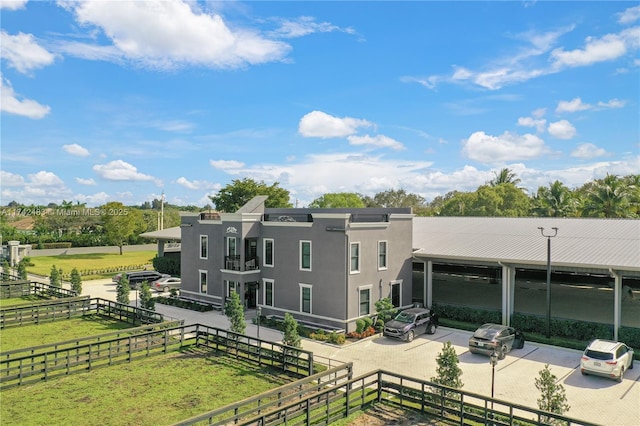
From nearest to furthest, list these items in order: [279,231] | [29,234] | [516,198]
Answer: [279,231]
[516,198]
[29,234]

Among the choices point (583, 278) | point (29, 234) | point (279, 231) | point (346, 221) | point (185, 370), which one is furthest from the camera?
point (29, 234)

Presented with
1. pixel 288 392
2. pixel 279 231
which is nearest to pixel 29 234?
pixel 279 231

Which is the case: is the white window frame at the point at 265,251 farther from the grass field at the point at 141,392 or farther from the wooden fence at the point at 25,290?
the wooden fence at the point at 25,290

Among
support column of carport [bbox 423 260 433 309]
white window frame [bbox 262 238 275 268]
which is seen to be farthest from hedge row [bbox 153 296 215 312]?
support column of carport [bbox 423 260 433 309]

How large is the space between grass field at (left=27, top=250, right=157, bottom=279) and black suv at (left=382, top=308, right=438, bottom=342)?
117ft

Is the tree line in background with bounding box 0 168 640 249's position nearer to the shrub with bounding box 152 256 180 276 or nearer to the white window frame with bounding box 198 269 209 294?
the shrub with bounding box 152 256 180 276

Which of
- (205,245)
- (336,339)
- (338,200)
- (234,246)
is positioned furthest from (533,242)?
(338,200)

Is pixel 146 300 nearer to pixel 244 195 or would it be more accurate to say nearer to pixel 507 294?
pixel 507 294

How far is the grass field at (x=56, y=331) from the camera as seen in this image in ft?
74.1

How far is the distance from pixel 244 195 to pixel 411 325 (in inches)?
1830

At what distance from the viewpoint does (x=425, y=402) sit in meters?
14.0

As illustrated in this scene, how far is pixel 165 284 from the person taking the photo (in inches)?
1513

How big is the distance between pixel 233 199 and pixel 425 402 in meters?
55.7

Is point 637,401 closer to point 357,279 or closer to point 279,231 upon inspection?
point 357,279
